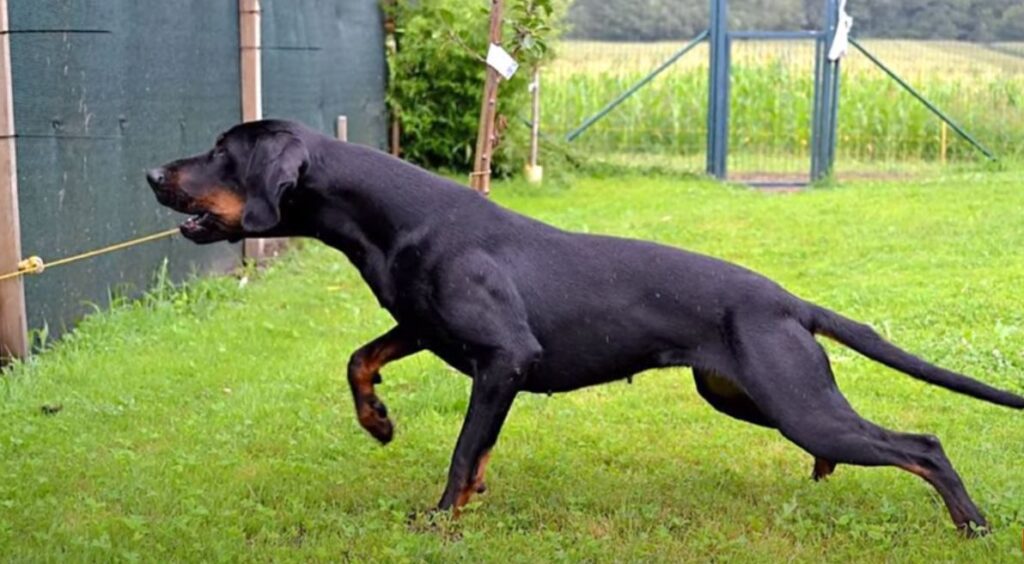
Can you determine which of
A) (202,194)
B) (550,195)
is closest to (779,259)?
(550,195)

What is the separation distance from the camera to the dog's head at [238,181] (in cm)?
505

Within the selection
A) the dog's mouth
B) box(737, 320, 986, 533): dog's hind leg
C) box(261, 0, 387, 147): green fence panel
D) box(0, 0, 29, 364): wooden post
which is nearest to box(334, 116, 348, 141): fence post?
box(261, 0, 387, 147): green fence panel

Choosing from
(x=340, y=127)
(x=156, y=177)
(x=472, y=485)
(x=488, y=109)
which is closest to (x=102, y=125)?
(x=488, y=109)

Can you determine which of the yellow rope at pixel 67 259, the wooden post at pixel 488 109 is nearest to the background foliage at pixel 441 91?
the yellow rope at pixel 67 259

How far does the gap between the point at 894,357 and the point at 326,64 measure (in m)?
8.36

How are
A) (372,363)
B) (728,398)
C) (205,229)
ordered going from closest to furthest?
(205,229), (372,363), (728,398)

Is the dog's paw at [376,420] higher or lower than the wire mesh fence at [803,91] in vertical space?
lower

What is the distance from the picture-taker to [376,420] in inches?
217

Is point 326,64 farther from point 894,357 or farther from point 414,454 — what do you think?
point 894,357

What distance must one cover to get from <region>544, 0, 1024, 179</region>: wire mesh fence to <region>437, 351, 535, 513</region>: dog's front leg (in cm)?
1311

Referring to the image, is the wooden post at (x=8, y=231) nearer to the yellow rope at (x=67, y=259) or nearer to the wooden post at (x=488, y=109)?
the yellow rope at (x=67, y=259)

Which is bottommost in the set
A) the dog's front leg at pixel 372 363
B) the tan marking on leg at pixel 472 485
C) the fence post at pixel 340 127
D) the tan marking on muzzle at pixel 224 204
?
the tan marking on leg at pixel 472 485

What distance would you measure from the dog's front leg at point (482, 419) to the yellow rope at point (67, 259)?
301 cm

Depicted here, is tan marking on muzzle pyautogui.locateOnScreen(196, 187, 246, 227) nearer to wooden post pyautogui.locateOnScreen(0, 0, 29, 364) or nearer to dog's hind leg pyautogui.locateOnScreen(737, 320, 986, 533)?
dog's hind leg pyautogui.locateOnScreen(737, 320, 986, 533)
